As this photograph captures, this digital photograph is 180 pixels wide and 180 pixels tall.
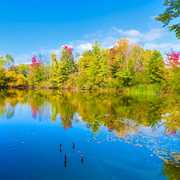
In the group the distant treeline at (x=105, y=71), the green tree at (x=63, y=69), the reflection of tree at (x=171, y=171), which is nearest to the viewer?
the reflection of tree at (x=171, y=171)

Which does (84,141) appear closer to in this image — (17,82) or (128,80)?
(128,80)

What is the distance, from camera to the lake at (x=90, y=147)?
1304cm

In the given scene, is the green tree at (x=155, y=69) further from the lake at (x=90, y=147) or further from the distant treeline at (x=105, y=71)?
the lake at (x=90, y=147)

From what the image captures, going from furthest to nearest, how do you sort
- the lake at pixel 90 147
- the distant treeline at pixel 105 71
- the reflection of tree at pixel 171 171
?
the distant treeline at pixel 105 71
the lake at pixel 90 147
the reflection of tree at pixel 171 171

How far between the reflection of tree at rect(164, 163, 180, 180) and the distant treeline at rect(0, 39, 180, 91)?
32.1 metres

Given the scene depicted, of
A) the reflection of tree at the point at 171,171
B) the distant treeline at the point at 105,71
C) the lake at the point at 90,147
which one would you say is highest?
the distant treeline at the point at 105,71

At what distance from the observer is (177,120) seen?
23141mm

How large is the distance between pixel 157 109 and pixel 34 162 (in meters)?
20.8

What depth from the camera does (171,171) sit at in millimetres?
12750

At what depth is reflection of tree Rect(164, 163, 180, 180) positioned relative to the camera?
12.1 m

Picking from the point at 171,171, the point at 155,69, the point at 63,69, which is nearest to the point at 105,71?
the point at 155,69

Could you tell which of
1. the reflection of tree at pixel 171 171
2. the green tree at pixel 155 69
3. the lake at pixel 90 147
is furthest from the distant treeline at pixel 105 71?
the reflection of tree at pixel 171 171

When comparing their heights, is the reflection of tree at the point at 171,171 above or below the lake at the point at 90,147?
above

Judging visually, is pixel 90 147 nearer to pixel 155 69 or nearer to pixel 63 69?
pixel 155 69
